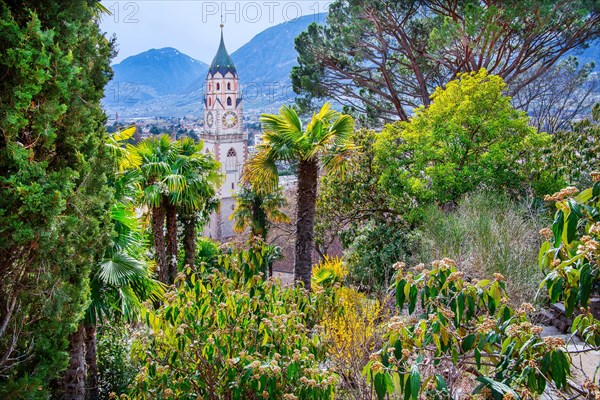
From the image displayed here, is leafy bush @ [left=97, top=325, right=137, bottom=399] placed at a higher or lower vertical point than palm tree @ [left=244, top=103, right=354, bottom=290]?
lower

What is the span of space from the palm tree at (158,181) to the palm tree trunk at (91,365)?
11.1 ft

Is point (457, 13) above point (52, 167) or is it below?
above

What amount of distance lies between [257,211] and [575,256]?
1436 centimetres

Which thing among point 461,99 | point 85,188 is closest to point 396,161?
point 461,99

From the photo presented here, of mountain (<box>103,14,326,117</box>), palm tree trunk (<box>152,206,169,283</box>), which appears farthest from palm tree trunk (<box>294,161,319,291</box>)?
mountain (<box>103,14,326,117</box>)

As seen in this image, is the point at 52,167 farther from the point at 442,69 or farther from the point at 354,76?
the point at 442,69

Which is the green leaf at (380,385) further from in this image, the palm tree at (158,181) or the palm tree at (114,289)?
Answer: the palm tree at (158,181)

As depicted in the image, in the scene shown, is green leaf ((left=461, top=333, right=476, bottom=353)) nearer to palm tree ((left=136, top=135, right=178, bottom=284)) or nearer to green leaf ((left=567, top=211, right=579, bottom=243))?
green leaf ((left=567, top=211, right=579, bottom=243))

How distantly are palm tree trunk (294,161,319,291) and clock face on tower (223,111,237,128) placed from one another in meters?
32.8

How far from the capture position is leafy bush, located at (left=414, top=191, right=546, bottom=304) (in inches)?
273

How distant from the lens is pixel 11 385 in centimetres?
396

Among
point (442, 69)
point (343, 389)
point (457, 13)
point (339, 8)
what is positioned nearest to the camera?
point (343, 389)

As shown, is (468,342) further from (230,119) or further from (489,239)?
(230,119)

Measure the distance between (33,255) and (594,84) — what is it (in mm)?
21621
